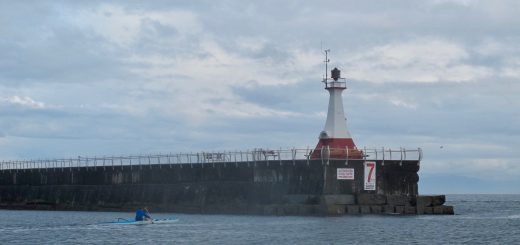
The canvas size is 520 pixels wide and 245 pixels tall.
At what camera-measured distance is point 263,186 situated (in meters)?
67.9

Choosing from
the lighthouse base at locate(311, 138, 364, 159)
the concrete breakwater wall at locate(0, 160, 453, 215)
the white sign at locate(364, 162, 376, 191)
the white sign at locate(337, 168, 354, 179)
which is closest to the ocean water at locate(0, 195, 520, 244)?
the concrete breakwater wall at locate(0, 160, 453, 215)

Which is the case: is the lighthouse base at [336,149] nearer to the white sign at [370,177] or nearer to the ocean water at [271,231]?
the white sign at [370,177]

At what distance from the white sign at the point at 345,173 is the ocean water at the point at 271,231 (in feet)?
9.82

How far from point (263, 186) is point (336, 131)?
23.1 ft

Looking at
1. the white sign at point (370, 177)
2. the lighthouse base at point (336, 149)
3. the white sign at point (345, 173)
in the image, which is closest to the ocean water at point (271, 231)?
the white sign at point (370, 177)

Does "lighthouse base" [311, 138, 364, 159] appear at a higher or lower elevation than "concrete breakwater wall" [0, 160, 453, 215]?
higher

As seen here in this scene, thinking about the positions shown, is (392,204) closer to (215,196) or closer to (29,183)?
(215,196)

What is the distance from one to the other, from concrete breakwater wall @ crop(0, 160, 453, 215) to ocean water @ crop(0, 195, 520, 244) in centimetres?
121

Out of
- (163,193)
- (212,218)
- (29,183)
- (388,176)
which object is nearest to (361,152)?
(388,176)

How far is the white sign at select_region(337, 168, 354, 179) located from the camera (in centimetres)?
6525

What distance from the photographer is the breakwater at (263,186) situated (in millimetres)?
65250

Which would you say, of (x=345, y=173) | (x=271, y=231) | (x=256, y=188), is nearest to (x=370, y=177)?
(x=345, y=173)

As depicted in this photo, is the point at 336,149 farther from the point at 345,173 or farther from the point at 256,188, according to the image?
the point at 256,188

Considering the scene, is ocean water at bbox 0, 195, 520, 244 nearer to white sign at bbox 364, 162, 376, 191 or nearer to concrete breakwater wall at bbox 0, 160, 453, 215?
concrete breakwater wall at bbox 0, 160, 453, 215
